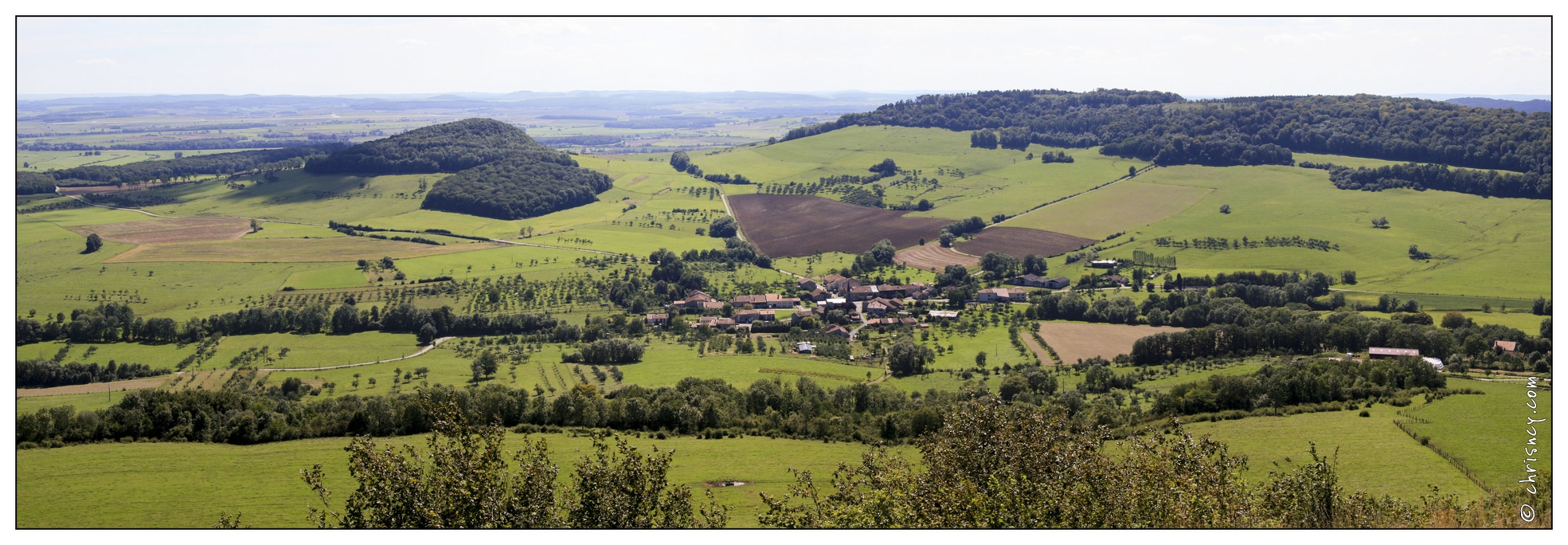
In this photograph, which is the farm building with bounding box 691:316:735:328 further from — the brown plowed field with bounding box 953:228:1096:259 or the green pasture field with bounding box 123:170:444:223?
the green pasture field with bounding box 123:170:444:223

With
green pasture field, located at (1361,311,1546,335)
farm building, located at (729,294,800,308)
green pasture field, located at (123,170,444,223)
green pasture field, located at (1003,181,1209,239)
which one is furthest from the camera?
green pasture field, located at (123,170,444,223)

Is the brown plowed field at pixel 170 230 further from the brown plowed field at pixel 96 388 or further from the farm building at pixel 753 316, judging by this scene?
the farm building at pixel 753 316

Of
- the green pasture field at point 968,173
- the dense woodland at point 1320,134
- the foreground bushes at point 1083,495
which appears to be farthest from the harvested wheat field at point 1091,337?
the dense woodland at point 1320,134

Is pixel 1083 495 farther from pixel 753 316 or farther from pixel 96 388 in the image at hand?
pixel 96 388

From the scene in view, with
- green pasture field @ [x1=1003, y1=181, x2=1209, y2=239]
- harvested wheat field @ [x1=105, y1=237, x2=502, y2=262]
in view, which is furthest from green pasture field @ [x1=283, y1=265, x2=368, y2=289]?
green pasture field @ [x1=1003, y1=181, x2=1209, y2=239]

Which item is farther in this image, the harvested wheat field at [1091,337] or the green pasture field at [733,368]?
the harvested wheat field at [1091,337]

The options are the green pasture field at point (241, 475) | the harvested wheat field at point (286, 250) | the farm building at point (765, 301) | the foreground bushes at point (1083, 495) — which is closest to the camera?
the foreground bushes at point (1083, 495)

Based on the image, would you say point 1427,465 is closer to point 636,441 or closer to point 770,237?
point 636,441

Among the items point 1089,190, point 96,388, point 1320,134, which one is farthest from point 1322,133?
point 96,388
